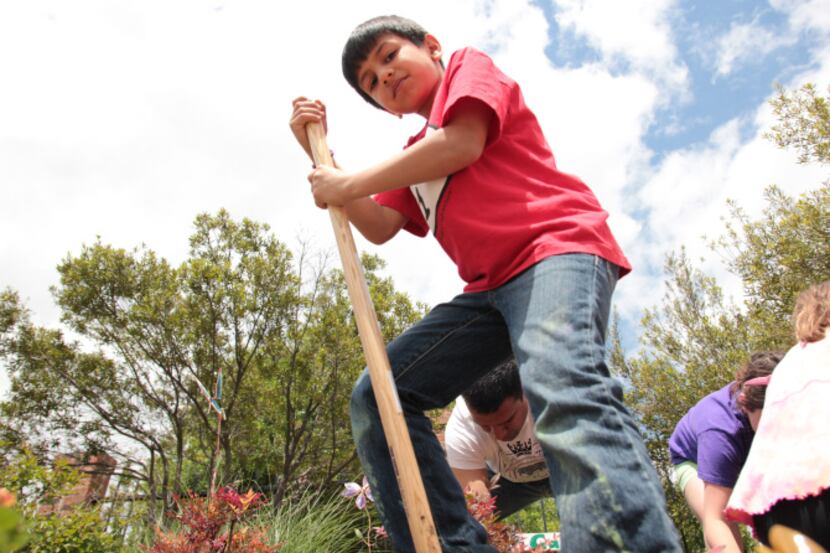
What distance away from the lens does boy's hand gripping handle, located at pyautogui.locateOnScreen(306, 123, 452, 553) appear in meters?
1.45

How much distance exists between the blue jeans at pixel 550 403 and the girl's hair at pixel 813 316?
2.22ft

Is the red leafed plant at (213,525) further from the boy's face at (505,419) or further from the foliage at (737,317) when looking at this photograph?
the foliage at (737,317)

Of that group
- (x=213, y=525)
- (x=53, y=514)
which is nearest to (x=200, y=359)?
(x=53, y=514)

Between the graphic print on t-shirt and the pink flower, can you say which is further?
the graphic print on t-shirt

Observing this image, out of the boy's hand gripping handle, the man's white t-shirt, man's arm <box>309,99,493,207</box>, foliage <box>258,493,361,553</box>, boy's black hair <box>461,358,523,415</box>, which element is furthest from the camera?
foliage <box>258,493,361,553</box>

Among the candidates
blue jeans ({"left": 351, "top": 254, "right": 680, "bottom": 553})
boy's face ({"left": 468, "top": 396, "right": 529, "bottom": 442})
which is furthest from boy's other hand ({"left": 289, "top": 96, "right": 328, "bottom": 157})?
boy's face ({"left": 468, "top": 396, "right": 529, "bottom": 442})

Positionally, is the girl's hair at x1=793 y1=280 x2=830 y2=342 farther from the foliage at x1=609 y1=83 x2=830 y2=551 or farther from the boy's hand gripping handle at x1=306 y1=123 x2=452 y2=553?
the foliage at x1=609 y1=83 x2=830 y2=551

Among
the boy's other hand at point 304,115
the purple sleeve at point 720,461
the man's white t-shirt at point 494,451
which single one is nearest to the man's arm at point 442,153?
the boy's other hand at point 304,115

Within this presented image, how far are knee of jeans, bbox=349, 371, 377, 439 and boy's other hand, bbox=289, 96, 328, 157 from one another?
0.91 meters

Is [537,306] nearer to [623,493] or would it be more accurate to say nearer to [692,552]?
[623,493]

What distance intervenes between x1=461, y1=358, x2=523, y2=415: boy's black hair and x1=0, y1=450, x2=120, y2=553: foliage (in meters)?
3.70

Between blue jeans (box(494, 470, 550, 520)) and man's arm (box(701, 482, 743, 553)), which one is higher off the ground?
blue jeans (box(494, 470, 550, 520))

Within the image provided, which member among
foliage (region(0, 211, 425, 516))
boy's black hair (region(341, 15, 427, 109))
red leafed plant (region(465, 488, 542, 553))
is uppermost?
foliage (region(0, 211, 425, 516))

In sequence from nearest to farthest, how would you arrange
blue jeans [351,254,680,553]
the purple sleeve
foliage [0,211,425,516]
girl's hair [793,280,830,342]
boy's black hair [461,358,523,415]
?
blue jeans [351,254,680,553] < girl's hair [793,280,830,342] < the purple sleeve < boy's black hair [461,358,523,415] < foliage [0,211,425,516]
